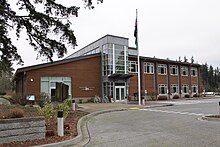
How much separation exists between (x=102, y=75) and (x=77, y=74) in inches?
166

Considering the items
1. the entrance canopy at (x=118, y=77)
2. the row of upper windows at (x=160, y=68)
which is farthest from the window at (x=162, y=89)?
the entrance canopy at (x=118, y=77)

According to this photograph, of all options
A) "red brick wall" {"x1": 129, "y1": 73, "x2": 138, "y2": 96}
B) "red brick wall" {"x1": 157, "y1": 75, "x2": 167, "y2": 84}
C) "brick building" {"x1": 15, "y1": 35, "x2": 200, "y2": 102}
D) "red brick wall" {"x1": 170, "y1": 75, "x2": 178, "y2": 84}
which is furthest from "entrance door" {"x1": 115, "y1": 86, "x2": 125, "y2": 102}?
"red brick wall" {"x1": 170, "y1": 75, "x2": 178, "y2": 84}

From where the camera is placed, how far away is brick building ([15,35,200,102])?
1237 inches

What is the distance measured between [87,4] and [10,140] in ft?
30.0

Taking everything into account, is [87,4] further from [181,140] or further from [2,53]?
[181,140]

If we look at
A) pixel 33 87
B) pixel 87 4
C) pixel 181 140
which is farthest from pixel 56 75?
pixel 181 140

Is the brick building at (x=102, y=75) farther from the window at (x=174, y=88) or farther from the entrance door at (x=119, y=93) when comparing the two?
the window at (x=174, y=88)

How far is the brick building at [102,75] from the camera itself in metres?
31.4

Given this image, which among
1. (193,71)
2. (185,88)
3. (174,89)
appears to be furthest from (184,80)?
(193,71)

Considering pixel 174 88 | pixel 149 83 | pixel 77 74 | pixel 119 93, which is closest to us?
pixel 77 74

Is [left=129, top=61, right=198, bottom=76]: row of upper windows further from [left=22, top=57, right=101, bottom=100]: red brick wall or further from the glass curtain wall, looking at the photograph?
[left=22, top=57, right=101, bottom=100]: red brick wall

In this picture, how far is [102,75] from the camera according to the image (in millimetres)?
36656

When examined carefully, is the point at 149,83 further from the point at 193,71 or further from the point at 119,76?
the point at 193,71

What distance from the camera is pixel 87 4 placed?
46.1 ft
